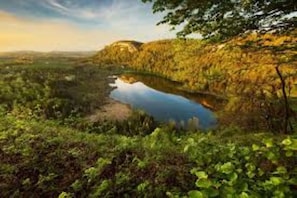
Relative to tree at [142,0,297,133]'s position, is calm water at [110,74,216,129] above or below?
below

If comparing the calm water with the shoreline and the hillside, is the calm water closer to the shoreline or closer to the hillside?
the shoreline

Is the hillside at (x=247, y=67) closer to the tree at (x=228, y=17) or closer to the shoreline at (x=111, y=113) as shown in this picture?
the tree at (x=228, y=17)

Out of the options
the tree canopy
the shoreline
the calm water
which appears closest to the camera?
the tree canopy

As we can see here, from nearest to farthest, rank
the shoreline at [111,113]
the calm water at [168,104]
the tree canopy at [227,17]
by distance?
the tree canopy at [227,17]
the shoreline at [111,113]
the calm water at [168,104]

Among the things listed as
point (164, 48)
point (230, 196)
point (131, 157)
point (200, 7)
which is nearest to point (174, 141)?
point (131, 157)

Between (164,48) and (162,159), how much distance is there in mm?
156181

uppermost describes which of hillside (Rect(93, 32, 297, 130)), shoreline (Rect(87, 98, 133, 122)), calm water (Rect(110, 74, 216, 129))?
hillside (Rect(93, 32, 297, 130))

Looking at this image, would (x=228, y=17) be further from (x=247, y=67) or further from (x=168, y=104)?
(x=168, y=104)

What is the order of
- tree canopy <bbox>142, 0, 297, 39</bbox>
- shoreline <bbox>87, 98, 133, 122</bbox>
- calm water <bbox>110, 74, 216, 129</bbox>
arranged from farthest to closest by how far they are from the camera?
calm water <bbox>110, 74, 216, 129</bbox>, shoreline <bbox>87, 98, 133, 122</bbox>, tree canopy <bbox>142, 0, 297, 39</bbox>

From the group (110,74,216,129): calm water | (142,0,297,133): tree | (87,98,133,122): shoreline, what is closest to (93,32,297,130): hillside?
(142,0,297,133): tree

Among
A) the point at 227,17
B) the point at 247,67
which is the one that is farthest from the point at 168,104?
the point at 227,17

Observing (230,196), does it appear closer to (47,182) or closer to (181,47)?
(47,182)

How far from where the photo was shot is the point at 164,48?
161 meters

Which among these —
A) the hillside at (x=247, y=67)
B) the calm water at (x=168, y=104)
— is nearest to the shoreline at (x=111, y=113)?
the calm water at (x=168, y=104)
